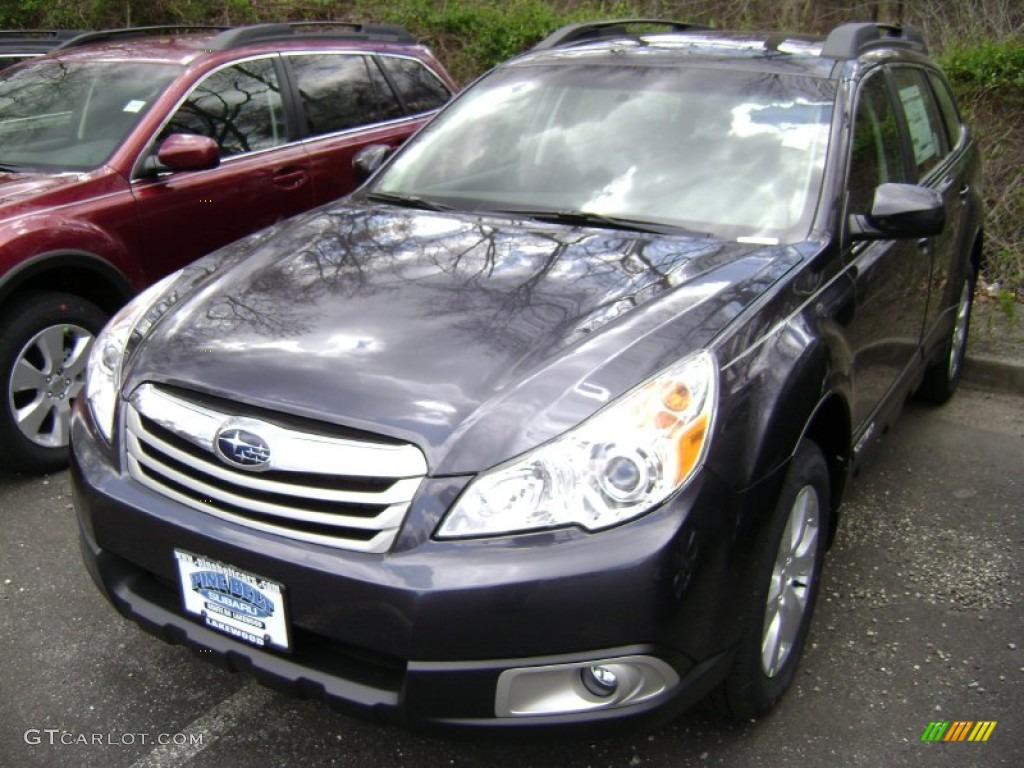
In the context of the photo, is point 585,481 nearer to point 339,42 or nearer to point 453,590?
point 453,590

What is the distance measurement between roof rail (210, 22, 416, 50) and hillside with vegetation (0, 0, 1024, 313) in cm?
327

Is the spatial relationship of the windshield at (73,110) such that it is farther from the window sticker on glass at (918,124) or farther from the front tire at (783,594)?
the front tire at (783,594)

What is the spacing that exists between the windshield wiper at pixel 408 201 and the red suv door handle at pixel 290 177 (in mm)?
1660

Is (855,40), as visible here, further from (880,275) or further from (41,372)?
(41,372)

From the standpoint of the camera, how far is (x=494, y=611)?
2082mm

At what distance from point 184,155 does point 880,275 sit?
291 cm

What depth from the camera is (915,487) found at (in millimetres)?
4238

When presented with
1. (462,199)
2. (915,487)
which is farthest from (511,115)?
(915,487)

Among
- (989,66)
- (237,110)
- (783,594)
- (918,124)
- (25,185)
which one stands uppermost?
(918,124)

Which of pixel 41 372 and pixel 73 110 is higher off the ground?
pixel 73 110

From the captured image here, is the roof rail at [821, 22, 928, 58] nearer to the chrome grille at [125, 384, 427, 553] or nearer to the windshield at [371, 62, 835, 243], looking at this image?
the windshield at [371, 62, 835, 243]

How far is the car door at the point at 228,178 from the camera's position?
467cm

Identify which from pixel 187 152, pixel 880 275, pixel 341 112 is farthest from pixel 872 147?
pixel 341 112

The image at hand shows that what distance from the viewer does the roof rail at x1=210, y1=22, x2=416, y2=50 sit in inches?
208
